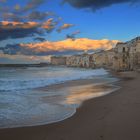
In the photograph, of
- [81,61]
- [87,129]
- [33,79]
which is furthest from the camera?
[81,61]

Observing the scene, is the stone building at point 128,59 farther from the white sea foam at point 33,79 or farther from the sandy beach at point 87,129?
the sandy beach at point 87,129

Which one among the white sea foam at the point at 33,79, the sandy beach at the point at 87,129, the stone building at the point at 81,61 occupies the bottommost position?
the white sea foam at the point at 33,79

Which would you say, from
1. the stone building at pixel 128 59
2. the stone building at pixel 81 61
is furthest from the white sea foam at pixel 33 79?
the stone building at pixel 81 61

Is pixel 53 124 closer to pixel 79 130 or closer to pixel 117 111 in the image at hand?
pixel 79 130

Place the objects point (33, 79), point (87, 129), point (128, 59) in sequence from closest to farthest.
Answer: point (87, 129) < point (33, 79) < point (128, 59)

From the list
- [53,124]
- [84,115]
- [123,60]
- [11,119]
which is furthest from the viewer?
[123,60]

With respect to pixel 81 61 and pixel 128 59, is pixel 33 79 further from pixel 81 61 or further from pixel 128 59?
pixel 81 61

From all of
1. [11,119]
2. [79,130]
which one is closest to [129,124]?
[79,130]

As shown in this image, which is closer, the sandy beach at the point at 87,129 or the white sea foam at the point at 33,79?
the sandy beach at the point at 87,129

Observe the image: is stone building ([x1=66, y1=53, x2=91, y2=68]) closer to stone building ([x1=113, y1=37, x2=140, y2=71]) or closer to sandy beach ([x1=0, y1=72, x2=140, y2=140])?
stone building ([x1=113, y1=37, x2=140, y2=71])

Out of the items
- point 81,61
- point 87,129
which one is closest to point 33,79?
point 87,129

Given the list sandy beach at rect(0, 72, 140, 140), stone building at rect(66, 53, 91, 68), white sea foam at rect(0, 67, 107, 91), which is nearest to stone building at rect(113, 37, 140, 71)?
white sea foam at rect(0, 67, 107, 91)

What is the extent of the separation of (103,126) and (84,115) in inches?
68.3

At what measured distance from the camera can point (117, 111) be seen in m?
8.24
